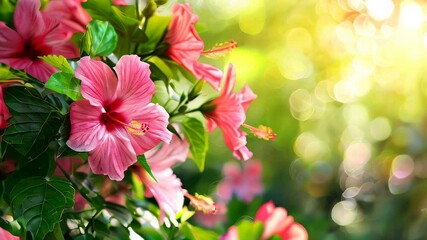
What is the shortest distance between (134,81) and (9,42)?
4.0 inches

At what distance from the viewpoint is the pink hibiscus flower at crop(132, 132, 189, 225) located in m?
0.45

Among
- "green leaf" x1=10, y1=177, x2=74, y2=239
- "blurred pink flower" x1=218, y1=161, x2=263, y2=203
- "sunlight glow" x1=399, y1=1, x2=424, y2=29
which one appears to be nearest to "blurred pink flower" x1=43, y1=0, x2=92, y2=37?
"green leaf" x1=10, y1=177, x2=74, y2=239

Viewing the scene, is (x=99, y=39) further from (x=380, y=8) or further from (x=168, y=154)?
(x=380, y=8)

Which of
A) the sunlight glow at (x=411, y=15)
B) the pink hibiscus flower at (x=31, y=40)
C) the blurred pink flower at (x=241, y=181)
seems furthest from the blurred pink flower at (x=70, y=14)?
the sunlight glow at (x=411, y=15)

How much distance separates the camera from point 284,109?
119 centimetres

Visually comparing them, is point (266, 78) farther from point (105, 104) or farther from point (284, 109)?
point (105, 104)

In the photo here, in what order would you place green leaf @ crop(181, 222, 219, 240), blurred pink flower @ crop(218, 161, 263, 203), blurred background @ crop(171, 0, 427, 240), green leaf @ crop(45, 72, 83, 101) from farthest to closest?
blurred background @ crop(171, 0, 427, 240) < blurred pink flower @ crop(218, 161, 263, 203) < green leaf @ crop(181, 222, 219, 240) < green leaf @ crop(45, 72, 83, 101)

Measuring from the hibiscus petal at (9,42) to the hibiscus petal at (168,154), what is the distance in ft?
0.37

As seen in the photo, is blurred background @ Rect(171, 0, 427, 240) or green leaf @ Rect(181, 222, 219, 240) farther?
blurred background @ Rect(171, 0, 427, 240)

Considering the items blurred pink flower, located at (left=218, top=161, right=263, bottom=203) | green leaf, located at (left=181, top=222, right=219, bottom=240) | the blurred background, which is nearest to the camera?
green leaf, located at (left=181, top=222, right=219, bottom=240)

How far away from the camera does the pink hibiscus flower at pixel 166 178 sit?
449 millimetres

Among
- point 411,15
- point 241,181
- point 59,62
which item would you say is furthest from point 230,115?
point 411,15

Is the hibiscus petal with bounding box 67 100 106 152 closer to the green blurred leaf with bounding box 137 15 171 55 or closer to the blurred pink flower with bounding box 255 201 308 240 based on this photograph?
the green blurred leaf with bounding box 137 15 171 55

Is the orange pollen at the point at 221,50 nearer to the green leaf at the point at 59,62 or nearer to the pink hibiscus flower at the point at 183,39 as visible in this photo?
the pink hibiscus flower at the point at 183,39
